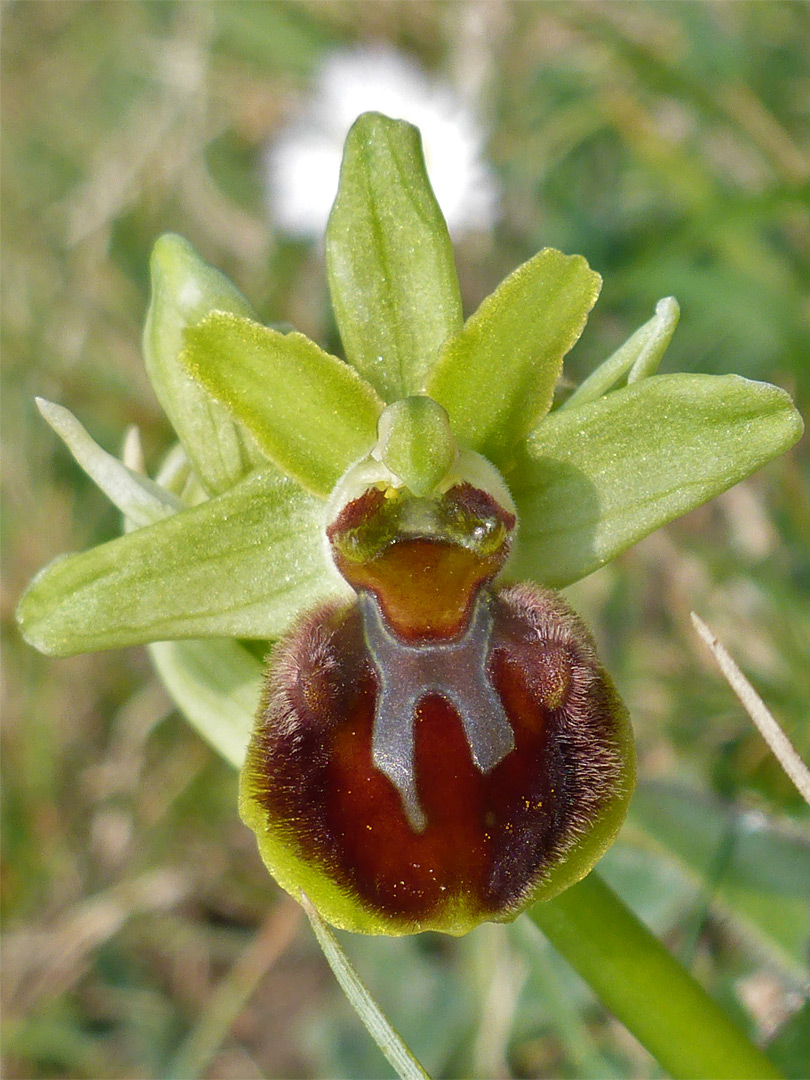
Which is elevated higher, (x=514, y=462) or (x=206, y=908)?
(x=514, y=462)

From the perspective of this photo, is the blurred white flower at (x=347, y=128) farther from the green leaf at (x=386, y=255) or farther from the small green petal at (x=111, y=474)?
the small green petal at (x=111, y=474)

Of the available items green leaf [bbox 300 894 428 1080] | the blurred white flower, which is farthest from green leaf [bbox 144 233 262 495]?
the blurred white flower

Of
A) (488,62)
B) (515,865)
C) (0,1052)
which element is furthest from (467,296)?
(515,865)

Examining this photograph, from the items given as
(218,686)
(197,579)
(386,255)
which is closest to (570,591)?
(218,686)

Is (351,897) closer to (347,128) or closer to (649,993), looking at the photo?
(649,993)

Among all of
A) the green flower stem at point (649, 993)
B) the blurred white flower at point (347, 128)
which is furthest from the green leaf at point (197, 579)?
the blurred white flower at point (347, 128)

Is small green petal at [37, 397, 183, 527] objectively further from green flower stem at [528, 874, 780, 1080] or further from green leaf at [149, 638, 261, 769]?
green flower stem at [528, 874, 780, 1080]

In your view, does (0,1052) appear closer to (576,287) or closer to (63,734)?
(63,734)
